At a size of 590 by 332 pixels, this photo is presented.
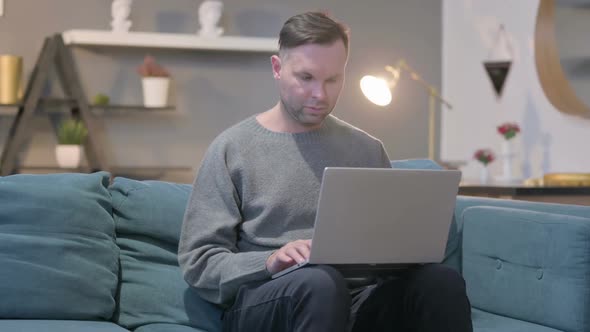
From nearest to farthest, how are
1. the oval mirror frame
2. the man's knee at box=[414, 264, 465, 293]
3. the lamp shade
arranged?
the man's knee at box=[414, 264, 465, 293], the lamp shade, the oval mirror frame

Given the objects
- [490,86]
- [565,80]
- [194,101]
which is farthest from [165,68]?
[565,80]

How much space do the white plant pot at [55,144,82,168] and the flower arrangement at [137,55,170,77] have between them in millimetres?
A: 536

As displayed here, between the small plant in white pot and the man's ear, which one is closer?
the man's ear

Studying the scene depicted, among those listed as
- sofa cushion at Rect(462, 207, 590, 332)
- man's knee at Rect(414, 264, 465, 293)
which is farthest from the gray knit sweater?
sofa cushion at Rect(462, 207, 590, 332)

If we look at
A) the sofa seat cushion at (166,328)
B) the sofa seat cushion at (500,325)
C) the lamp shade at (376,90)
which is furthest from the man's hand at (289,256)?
the lamp shade at (376,90)

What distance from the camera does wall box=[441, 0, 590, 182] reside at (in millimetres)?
4320

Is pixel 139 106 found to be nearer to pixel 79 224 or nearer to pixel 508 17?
pixel 508 17

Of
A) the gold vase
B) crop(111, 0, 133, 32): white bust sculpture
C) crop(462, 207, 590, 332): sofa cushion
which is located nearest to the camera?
crop(462, 207, 590, 332): sofa cushion

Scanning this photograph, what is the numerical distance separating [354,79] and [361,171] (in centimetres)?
371

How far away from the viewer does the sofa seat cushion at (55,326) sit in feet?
6.25

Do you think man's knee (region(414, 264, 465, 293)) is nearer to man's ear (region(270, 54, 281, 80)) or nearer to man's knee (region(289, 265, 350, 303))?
man's knee (region(289, 265, 350, 303))

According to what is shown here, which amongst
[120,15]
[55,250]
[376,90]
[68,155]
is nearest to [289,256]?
[55,250]

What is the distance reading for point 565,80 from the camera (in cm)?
425

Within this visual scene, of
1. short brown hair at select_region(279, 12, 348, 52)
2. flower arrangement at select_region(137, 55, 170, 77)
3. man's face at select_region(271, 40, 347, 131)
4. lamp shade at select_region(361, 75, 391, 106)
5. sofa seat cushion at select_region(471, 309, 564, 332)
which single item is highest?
short brown hair at select_region(279, 12, 348, 52)
